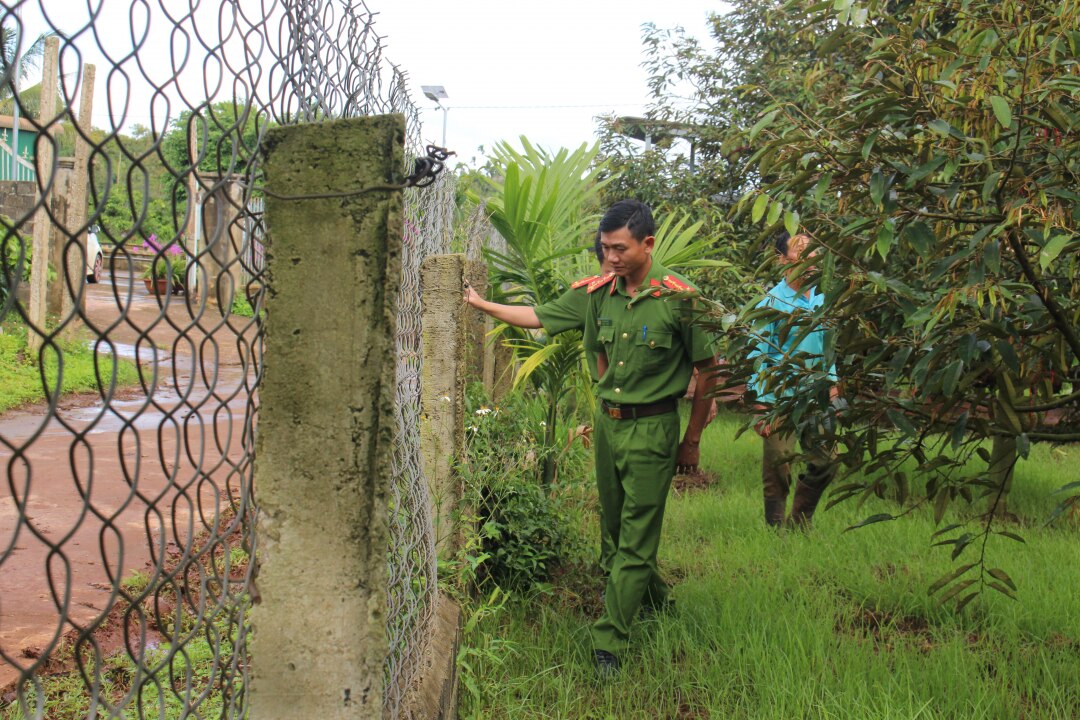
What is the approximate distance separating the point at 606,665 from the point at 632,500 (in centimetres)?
69

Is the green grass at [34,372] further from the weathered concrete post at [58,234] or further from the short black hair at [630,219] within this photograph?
the short black hair at [630,219]

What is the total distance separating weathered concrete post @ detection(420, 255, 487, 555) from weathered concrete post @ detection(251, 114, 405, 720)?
2133mm

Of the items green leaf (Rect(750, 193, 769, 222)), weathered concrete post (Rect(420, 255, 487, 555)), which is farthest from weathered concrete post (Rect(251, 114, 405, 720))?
weathered concrete post (Rect(420, 255, 487, 555))

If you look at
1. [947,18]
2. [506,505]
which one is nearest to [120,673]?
[506,505]

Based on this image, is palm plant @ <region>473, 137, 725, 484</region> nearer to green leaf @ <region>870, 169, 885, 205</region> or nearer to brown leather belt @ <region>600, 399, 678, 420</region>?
brown leather belt @ <region>600, 399, 678, 420</region>

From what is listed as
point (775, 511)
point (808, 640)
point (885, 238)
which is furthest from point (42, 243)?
point (885, 238)

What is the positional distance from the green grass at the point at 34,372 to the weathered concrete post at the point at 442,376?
5.67 meters

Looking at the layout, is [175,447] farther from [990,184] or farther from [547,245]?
[990,184]

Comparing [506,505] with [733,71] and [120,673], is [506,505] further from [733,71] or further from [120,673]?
[733,71]

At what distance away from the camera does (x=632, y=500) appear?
4062 millimetres

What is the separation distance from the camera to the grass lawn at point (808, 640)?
342 centimetres

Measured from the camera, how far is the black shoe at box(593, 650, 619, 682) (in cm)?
376

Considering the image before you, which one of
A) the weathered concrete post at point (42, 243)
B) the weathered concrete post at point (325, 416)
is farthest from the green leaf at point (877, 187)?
the weathered concrete post at point (42, 243)

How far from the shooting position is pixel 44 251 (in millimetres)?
10523
